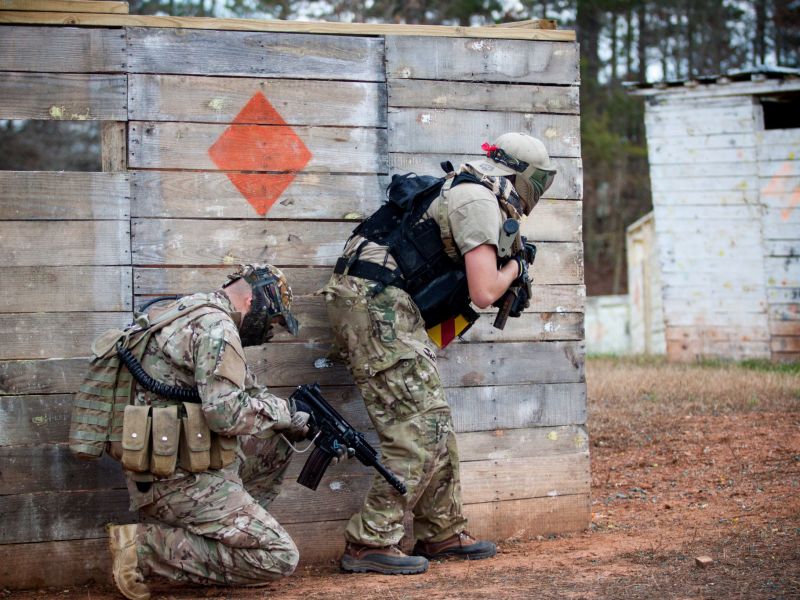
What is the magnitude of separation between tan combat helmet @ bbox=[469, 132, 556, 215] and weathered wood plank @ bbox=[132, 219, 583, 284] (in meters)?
→ 0.86

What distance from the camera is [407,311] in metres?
4.77

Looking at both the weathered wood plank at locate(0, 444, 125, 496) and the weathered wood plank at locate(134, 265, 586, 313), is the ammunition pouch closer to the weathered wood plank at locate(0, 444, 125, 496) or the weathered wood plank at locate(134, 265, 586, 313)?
the weathered wood plank at locate(0, 444, 125, 496)

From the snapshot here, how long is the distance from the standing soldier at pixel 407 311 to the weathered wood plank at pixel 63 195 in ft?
3.84

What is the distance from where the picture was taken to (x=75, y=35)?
480 cm

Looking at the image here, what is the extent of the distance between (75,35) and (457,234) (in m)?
2.18

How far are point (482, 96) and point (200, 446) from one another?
255 centimetres

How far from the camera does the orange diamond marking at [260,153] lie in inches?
196

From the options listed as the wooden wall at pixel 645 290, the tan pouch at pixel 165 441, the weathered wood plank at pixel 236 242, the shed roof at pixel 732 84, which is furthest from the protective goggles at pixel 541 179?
the wooden wall at pixel 645 290

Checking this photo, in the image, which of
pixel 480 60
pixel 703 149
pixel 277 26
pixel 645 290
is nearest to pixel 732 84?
pixel 703 149

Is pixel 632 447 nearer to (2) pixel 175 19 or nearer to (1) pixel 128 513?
(1) pixel 128 513

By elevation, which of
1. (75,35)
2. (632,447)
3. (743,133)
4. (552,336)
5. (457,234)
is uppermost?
(743,133)

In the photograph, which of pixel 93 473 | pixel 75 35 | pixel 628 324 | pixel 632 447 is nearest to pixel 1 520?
pixel 93 473

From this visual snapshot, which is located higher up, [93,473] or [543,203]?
[543,203]

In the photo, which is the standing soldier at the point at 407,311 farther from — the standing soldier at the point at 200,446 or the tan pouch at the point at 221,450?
the tan pouch at the point at 221,450
